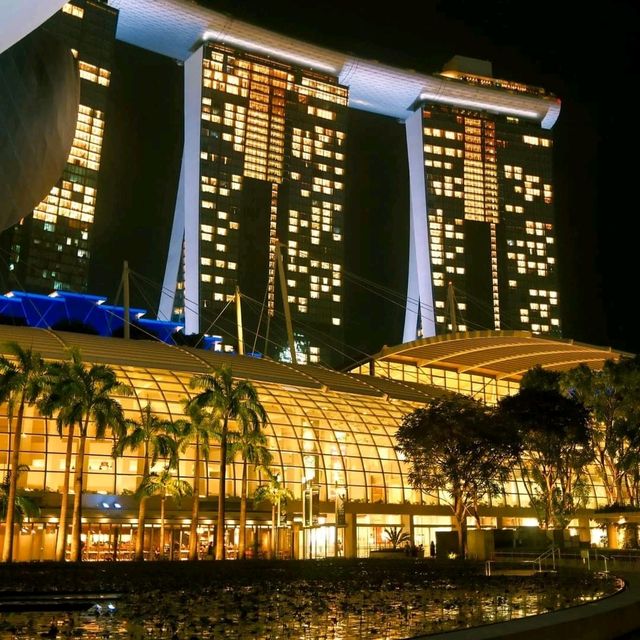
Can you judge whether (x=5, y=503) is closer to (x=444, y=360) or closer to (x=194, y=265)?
(x=444, y=360)

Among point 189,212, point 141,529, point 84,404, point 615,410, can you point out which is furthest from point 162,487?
point 189,212

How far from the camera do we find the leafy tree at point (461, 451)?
54312mm

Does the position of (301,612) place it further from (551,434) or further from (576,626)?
(551,434)

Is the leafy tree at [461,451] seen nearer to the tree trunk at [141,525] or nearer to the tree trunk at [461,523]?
the tree trunk at [461,523]

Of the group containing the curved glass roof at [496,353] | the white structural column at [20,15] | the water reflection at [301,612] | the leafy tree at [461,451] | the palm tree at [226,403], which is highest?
the curved glass roof at [496,353]

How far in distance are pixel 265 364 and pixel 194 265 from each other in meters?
104

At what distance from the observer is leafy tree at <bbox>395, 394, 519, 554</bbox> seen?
2138 inches

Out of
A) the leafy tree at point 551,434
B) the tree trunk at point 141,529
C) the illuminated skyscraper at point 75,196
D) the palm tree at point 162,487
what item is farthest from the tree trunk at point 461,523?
the illuminated skyscraper at point 75,196

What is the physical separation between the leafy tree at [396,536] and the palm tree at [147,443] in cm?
1834

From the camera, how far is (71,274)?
551 feet

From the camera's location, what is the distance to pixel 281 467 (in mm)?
66625

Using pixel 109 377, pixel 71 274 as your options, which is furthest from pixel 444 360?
pixel 71 274

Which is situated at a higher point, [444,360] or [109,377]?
[444,360]

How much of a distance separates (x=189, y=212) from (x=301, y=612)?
6673 inches
